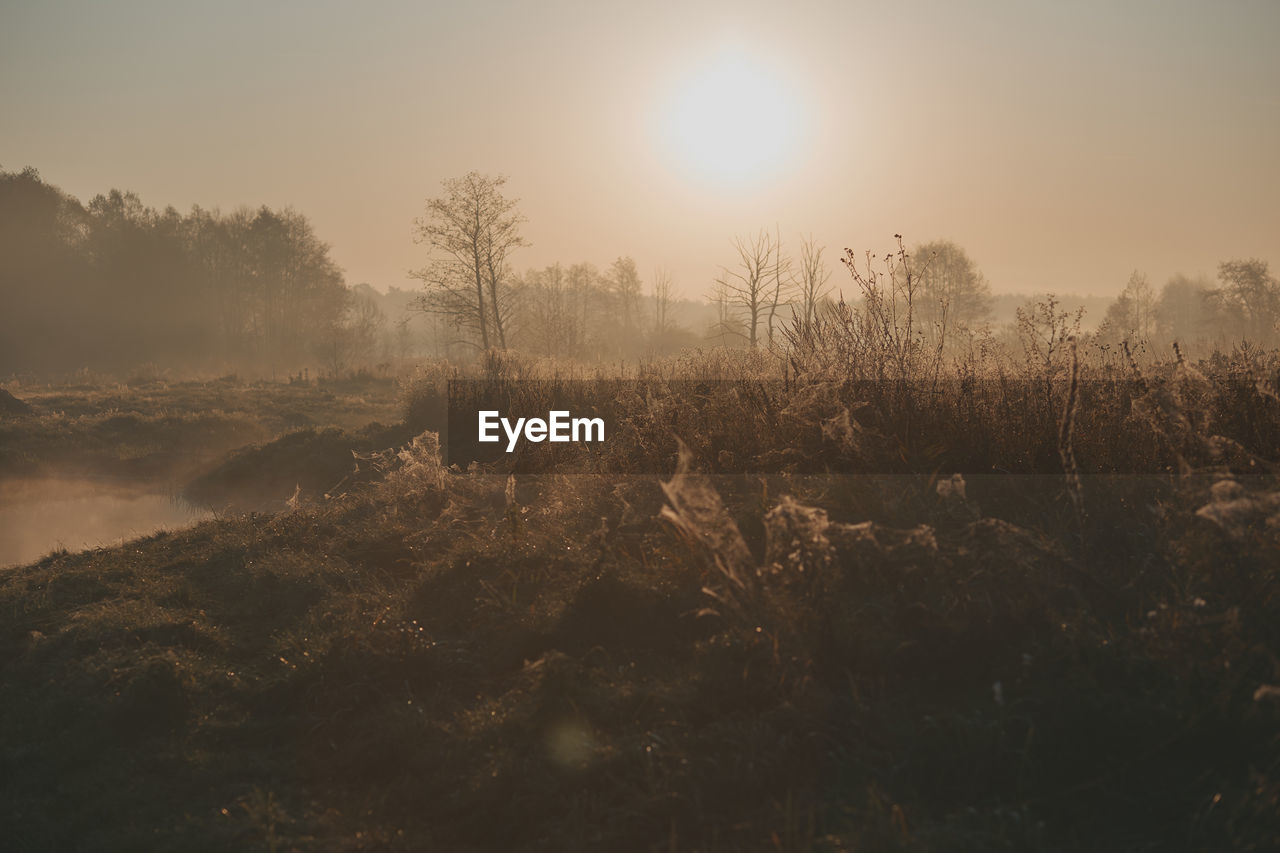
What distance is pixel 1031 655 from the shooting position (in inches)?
140

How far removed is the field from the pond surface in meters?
4.14

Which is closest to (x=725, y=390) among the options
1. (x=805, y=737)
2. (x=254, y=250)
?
(x=805, y=737)

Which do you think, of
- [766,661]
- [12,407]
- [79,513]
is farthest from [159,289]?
[766,661]

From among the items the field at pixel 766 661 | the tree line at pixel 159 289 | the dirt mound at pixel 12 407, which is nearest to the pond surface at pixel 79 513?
the field at pixel 766 661

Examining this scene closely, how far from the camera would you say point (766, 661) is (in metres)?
3.82

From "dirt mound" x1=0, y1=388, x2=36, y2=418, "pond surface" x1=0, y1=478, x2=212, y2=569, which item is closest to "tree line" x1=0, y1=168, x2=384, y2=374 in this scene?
"dirt mound" x1=0, y1=388, x2=36, y2=418

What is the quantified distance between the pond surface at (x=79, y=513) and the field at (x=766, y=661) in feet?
13.6

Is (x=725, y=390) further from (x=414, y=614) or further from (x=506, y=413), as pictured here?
(x=506, y=413)

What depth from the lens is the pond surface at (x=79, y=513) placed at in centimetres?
1029

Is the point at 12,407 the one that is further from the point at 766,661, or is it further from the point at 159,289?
the point at 159,289

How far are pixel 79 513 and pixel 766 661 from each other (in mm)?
12698

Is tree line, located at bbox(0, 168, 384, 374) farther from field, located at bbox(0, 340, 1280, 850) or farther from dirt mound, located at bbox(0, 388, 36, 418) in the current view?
field, located at bbox(0, 340, 1280, 850)

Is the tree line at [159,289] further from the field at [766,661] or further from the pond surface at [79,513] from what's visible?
the field at [766,661]

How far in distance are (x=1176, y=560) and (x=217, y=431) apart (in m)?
19.5
